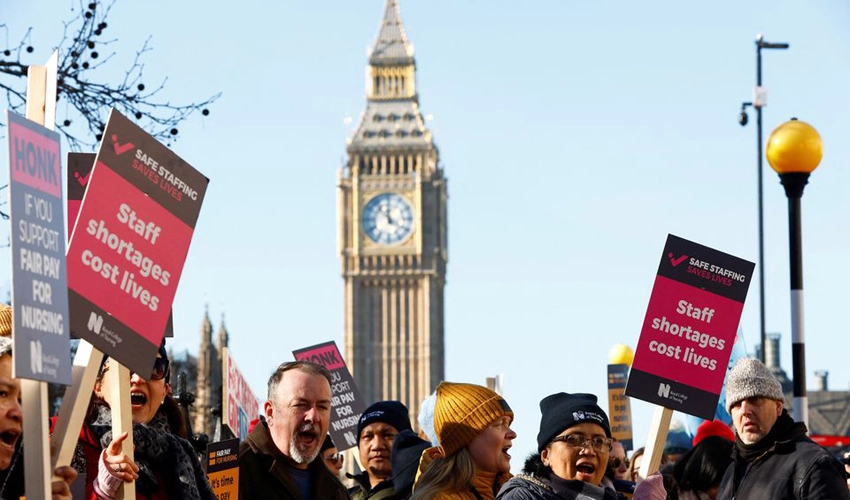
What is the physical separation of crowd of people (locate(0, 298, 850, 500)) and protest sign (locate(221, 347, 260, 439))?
201cm

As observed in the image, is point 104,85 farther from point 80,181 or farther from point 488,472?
point 488,472

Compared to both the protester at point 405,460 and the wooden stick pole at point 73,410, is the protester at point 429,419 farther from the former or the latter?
the wooden stick pole at point 73,410

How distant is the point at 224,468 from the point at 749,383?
1955mm

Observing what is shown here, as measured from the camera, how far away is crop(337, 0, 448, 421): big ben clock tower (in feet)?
328

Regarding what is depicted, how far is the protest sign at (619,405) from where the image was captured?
14.3m

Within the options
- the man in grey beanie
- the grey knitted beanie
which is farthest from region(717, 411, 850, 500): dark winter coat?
the grey knitted beanie

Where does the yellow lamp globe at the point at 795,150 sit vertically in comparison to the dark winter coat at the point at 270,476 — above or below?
above

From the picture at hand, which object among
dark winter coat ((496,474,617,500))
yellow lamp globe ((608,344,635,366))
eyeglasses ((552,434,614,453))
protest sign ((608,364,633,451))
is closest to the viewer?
dark winter coat ((496,474,617,500))

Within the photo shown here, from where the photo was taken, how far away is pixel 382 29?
104 m

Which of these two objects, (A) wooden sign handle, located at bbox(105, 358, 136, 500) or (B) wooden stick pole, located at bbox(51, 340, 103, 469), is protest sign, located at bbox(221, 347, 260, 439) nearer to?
(A) wooden sign handle, located at bbox(105, 358, 136, 500)

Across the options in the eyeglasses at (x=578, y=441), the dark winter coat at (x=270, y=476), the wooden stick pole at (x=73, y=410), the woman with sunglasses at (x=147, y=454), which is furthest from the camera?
the dark winter coat at (x=270, y=476)

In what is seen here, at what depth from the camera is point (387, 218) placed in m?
100

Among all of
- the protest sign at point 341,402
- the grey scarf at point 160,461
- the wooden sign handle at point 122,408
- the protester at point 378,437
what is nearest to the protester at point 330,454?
the protester at point 378,437

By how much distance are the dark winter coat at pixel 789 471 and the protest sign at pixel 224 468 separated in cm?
184
